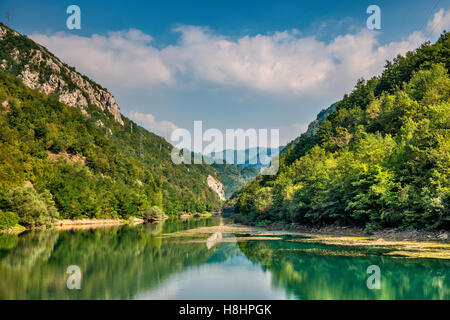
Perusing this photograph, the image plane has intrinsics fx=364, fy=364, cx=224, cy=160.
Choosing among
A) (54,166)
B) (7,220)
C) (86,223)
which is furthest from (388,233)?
(54,166)

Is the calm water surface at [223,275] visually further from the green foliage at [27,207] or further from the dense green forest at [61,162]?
the dense green forest at [61,162]

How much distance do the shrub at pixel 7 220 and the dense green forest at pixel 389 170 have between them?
4792 centimetres

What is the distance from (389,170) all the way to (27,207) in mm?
58970

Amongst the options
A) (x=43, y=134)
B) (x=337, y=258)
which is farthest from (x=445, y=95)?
(x=43, y=134)

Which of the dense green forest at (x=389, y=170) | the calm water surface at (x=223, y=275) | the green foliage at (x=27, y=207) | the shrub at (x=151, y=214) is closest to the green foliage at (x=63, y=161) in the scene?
the shrub at (x=151, y=214)

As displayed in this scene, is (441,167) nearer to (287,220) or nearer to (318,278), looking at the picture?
(318,278)

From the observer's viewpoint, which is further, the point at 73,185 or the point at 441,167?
the point at 73,185

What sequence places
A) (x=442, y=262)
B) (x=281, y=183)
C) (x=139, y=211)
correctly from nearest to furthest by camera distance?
(x=442, y=262) → (x=281, y=183) → (x=139, y=211)

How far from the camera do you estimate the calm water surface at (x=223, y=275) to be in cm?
1727

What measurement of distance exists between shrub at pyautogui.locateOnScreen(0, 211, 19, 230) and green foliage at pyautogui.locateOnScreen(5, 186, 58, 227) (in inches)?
82.5

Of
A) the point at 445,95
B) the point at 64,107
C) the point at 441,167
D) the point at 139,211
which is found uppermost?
the point at 64,107

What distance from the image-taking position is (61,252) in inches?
1335

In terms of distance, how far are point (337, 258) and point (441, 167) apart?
56.1 feet

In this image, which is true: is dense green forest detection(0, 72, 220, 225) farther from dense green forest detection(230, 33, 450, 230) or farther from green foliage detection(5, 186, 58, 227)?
dense green forest detection(230, 33, 450, 230)
